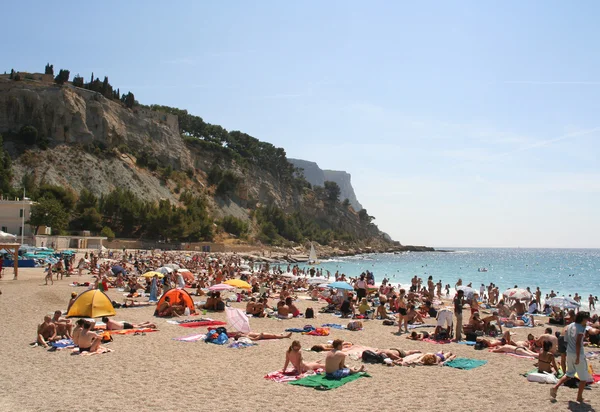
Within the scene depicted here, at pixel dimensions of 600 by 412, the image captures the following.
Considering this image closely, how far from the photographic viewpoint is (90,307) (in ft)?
42.4

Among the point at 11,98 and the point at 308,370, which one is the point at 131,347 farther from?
the point at 11,98

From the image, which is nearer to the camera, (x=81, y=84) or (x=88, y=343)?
(x=88, y=343)

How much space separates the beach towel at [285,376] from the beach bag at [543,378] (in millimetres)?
3708

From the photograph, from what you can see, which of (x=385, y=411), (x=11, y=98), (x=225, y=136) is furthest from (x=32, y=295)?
(x=225, y=136)

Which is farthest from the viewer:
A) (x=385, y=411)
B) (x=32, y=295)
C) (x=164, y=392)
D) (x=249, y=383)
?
(x=32, y=295)

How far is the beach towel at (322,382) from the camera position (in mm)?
7371

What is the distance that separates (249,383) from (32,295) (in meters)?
13.3

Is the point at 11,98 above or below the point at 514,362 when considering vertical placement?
above

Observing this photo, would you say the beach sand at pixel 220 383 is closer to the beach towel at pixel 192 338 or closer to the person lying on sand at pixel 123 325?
the beach towel at pixel 192 338

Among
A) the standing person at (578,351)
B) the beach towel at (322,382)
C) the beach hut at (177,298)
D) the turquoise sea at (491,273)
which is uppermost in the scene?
the standing person at (578,351)

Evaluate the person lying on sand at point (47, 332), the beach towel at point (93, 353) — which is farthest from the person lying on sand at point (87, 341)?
the person lying on sand at point (47, 332)

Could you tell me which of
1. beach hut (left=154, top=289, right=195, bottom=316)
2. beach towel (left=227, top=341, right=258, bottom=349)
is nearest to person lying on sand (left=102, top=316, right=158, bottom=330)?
beach hut (left=154, top=289, right=195, bottom=316)

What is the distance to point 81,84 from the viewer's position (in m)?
73.5

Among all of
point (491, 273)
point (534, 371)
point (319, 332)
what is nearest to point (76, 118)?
point (491, 273)
